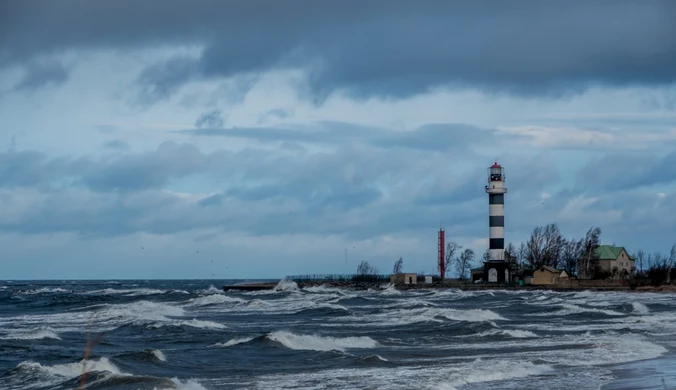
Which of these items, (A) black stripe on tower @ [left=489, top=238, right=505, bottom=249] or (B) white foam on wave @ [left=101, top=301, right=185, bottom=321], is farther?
(A) black stripe on tower @ [left=489, top=238, right=505, bottom=249]

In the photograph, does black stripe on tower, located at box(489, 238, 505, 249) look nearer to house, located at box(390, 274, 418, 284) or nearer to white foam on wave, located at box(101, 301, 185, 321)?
house, located at box(390, 274, 418, 284)

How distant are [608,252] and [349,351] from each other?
71.5 meters

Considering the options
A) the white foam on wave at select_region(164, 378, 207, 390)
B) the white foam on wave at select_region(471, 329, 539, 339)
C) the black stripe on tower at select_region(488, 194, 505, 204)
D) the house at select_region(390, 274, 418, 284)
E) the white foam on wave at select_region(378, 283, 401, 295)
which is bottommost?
the white foam on wave at select_region(164, 378, 207, 390)

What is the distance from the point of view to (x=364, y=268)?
129 meters

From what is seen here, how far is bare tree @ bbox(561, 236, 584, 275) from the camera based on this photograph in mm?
100312

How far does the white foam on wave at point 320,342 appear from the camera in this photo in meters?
28.7

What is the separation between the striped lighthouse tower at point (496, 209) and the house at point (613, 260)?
61.6 ft

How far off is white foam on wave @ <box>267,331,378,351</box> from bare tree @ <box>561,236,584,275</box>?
71.6 metres

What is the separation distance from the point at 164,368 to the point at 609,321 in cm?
2289

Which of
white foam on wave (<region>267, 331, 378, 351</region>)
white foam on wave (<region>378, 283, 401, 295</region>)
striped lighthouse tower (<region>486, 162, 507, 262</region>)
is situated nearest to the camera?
white foam on wave (<region>267, 331, 378, 351</region>)

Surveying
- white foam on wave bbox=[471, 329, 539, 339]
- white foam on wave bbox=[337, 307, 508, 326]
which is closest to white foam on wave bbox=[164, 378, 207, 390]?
white foam on wave bbox=[471, 329, 539, 339]

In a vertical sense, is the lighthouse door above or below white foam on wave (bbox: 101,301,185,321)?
above

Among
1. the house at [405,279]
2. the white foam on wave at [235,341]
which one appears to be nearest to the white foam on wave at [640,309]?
the white foam on wave at [235,341]

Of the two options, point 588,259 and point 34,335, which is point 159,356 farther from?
point 588,259
